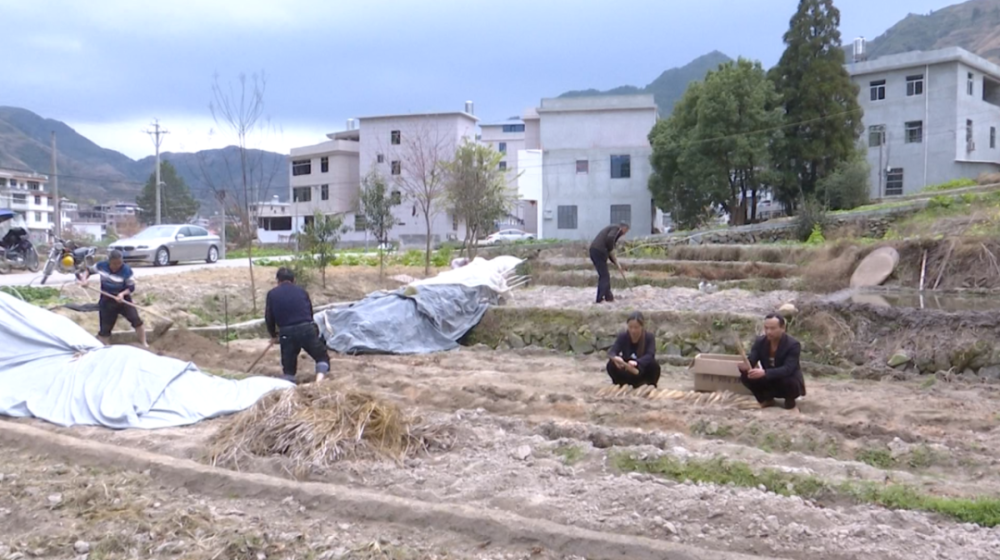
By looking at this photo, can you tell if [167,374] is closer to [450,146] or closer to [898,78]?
[898,78]

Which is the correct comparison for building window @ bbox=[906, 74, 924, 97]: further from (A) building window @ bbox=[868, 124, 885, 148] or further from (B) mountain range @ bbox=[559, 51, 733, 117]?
(B) mountain range @ bbox=[559, 51, 733, 117]

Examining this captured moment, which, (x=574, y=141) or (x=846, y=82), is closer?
(x=846, y=82)

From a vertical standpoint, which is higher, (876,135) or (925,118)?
(925,118)

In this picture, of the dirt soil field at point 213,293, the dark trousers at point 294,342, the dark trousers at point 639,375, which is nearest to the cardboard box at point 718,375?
the dark trousers at point 639,375

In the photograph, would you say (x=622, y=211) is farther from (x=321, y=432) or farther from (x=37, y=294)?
(x=321, y=432)

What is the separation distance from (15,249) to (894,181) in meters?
32.0

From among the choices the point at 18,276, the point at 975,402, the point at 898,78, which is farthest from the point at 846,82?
the point at 18,276

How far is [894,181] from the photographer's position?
1361 inches

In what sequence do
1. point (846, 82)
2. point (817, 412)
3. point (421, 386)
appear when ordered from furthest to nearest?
point (846, 82), point (421, 386), point (817, 412)

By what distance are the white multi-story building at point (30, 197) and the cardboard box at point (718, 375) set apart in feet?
180

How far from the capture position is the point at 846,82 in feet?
95.0

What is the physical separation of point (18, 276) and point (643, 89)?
12199 cm

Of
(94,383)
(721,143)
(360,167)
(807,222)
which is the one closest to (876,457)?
(94,383)

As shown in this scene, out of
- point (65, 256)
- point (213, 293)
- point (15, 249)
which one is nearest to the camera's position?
point (65, 256)
